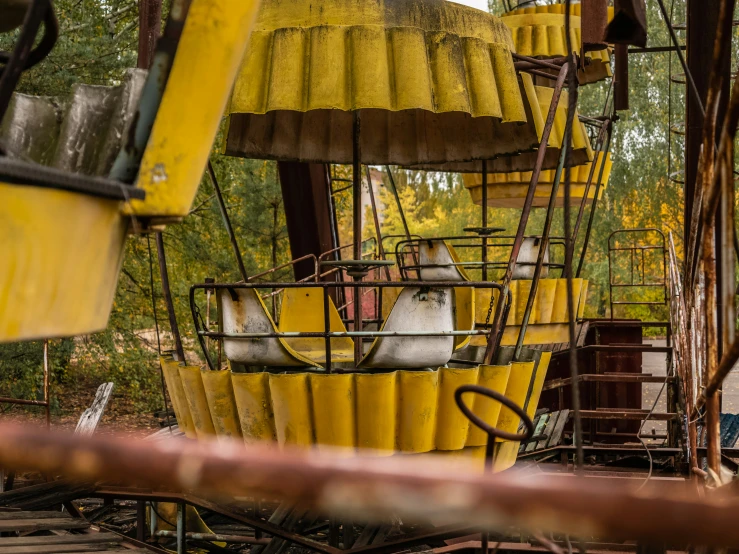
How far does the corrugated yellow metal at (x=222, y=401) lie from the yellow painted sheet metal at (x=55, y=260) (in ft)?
10.1

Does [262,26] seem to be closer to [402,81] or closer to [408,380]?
[402,81]

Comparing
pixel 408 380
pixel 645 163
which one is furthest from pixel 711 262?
pixel 645 163

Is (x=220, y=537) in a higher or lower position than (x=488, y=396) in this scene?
lower

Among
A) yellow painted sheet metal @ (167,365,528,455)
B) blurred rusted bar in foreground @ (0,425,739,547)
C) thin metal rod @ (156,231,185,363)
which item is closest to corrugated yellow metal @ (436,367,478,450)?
yellow painted sheet metal @ (167,365,528,455)

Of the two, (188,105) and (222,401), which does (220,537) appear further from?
(188,105)

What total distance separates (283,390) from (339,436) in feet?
1.15

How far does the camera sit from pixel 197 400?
4922 mm

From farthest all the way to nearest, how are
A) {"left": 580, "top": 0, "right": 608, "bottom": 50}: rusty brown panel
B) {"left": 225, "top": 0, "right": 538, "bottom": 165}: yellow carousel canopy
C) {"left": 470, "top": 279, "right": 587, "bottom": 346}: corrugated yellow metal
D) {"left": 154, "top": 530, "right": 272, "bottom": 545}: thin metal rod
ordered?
{"left": 470, "top": 279, "right": 587, "bottom": 346}: corrugated yellow metal → {"left": 154, "top": 530, "right": 272, "bottom": 545}: thin metal rod → {"left": 225, "top": 0, "right": 538, "bottom": 165}: yellow carousel canopy → {"left": 580, "top": 0, "right": 608, "bottom": 50}: rusty brown panel

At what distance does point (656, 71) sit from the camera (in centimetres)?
2234

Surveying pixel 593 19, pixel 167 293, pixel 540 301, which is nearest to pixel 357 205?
pixel 167 293

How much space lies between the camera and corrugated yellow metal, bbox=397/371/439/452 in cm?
455

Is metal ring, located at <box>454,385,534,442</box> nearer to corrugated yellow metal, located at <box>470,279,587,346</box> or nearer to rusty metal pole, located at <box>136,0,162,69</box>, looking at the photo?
rusty metal pole, located at <box>136,0,162,69</box>

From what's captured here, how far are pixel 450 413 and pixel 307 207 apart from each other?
616 centimetres

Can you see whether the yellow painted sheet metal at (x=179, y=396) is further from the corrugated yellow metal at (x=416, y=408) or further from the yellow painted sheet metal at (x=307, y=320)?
the yellow painted sheet metal at (x=307, y=320)
